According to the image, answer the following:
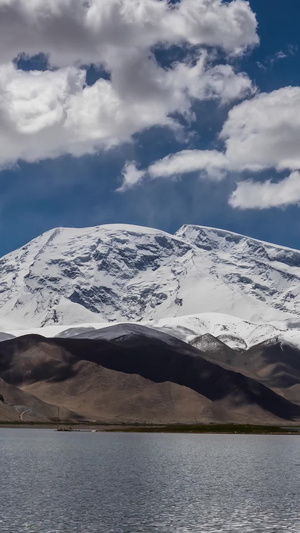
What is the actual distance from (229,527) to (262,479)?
3826 cm

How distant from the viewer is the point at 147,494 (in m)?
79.7

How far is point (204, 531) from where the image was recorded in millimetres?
57656

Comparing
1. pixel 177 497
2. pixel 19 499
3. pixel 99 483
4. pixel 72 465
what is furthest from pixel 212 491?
pixel 72 465

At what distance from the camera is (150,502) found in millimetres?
73562

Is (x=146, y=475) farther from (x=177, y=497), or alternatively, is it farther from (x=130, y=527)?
(x=130, y=527)

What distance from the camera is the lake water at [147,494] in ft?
200

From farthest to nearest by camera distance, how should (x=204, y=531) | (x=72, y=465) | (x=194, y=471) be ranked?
(x=72, y=465), (x=194, y=471), (x=204, y=531)

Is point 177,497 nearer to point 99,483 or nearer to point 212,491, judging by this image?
point 212,491

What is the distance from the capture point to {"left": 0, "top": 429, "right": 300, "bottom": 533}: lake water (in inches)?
2397

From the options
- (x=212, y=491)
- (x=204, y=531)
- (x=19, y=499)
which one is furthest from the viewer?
(x=212, y=491)

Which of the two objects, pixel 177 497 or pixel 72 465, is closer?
pixel 177 497

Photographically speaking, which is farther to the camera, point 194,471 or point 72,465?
point 72,465

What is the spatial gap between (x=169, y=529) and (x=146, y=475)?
140 feet

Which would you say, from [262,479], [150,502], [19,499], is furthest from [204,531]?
[262,479]
